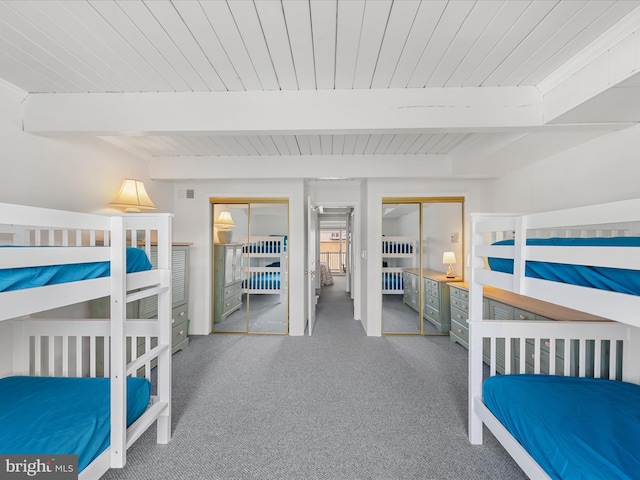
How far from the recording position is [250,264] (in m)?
3.88

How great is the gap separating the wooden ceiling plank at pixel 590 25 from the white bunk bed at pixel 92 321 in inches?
93.3

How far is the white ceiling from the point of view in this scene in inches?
48.7

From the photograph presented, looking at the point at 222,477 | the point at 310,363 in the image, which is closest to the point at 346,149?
the point at 310,363

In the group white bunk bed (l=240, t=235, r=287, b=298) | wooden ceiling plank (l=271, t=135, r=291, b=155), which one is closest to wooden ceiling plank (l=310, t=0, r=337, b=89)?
wooden ceiling plank (l=271, t=135, r=291, b=155)

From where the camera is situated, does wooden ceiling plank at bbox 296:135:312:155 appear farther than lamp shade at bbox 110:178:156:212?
Yes

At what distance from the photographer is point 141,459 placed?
62.7 inches

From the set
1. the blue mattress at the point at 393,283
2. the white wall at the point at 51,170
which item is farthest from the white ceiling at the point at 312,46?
the blue mattress at the point at 393,283

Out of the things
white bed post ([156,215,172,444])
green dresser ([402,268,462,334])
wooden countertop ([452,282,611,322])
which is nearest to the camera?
white bed post ([156,215,172,444])

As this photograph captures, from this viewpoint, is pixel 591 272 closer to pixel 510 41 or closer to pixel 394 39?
pixel 510 41

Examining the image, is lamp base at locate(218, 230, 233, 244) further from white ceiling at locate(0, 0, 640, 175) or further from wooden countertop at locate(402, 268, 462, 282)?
wooden countertop at locate(402, 268, 462, 282)

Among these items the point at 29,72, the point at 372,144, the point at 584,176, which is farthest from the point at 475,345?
the point at 29,72

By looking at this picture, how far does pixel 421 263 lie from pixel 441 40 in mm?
2991

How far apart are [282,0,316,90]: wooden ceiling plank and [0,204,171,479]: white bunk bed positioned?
1.26 metres

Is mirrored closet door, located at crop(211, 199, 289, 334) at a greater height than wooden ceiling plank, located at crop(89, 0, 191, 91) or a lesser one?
lesser
